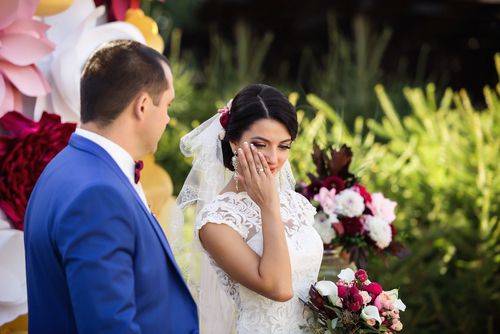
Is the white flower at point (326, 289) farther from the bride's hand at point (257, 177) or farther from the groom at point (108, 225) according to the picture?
the groom at point (108, 225)

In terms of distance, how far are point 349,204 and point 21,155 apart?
163cm

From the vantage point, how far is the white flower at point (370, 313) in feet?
8.75

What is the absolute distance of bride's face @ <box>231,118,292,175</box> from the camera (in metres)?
2.74

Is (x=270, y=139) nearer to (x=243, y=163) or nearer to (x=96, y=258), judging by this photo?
(x=243, y=163)

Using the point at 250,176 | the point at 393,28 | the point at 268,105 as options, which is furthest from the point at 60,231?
the point at 393,28

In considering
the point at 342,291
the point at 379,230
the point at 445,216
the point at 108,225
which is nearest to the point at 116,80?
the point at 108,225

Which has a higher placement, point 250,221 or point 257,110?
point 257,110

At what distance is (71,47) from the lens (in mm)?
3473

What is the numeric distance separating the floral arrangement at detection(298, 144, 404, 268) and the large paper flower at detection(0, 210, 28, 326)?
4.81ft

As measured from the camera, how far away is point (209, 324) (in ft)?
9.96

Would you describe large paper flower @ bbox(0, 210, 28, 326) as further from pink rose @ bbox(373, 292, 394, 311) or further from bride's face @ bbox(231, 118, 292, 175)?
pink rose @ bbox(373, 292, 394, 311)

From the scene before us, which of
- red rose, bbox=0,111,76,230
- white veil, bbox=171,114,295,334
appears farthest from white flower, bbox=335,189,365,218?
red rose, bbox=0,111,76,230

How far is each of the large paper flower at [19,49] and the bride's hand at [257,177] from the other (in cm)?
115

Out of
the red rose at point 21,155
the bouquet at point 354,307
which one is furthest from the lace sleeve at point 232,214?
the red rose at point 21,155
